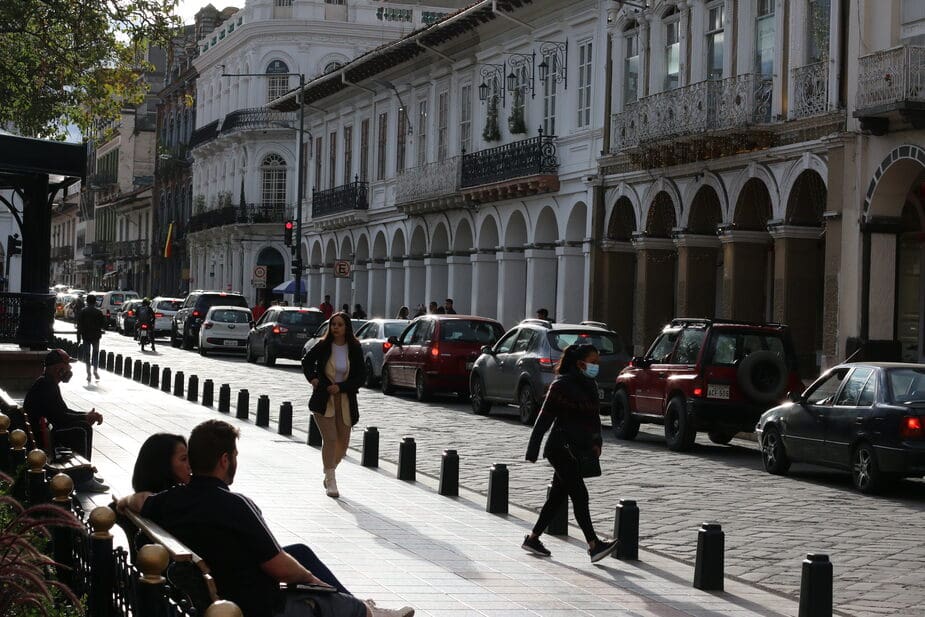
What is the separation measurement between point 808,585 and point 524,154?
3320 centimetres

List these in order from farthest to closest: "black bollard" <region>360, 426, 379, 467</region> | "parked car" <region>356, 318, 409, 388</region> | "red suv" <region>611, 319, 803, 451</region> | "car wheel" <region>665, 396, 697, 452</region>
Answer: "parked car" <region>356, 318, 409, 388</region> < "car wheel" <region>665, 396, 697, 452</region> < "red suv" <region>611, 319, 803, 451</region> < "black bollard" <region>360, 426, 379, 467</region>

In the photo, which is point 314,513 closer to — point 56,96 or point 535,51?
point 56,96

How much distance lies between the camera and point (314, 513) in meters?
13.8

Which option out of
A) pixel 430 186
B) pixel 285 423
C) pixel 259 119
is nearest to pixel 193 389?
pixel 285 423

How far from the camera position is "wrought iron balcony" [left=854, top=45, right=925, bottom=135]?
25859 millimetres

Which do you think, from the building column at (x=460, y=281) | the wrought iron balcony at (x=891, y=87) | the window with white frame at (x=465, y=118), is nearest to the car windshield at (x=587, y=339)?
the wrought iron balcony at (x=891, y=87)

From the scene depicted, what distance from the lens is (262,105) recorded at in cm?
7419

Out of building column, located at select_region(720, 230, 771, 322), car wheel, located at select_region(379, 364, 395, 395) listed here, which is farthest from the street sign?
building column, located at select_region(720, 230, 771, 322)

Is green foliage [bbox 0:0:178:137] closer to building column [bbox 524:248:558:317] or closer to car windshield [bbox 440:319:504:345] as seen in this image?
car windshield [bbox 440:319:504:345]

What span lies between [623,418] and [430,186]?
25620 millimetres

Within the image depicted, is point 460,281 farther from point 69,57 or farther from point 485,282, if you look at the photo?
point 69,57

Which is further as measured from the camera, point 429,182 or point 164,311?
point 164,311

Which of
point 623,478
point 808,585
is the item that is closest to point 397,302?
point 623,478

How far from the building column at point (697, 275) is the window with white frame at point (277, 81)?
40244 mm
